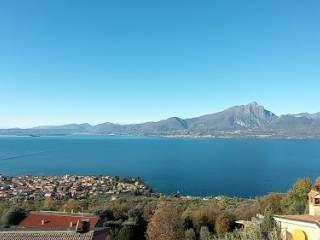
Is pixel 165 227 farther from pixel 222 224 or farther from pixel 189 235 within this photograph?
pixel 222 224

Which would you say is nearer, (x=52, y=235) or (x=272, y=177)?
(x=52, y=235)

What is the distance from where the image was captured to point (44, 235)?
34.2ft

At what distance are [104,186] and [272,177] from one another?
41.0 metres

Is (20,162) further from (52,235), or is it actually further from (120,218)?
(52,235)

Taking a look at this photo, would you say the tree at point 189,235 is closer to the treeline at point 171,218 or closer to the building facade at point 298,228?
the treeline at point 171,218

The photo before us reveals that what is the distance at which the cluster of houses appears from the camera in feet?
159

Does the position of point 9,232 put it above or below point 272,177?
above

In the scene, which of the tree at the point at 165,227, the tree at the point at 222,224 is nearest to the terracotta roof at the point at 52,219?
the tree at the point at 165,227

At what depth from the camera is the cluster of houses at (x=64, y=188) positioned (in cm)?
4838

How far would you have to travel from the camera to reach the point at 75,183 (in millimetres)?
59031

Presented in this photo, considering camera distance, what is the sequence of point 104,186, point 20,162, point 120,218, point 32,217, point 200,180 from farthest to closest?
point 20,162, point 200,180, point 104,186, point 120,218, point 32,217

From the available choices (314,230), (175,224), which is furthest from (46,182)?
(314,230)

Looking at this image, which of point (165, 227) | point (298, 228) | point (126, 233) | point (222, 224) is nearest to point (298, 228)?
point (298, 228)

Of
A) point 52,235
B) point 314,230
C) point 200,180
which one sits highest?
point 314,230
